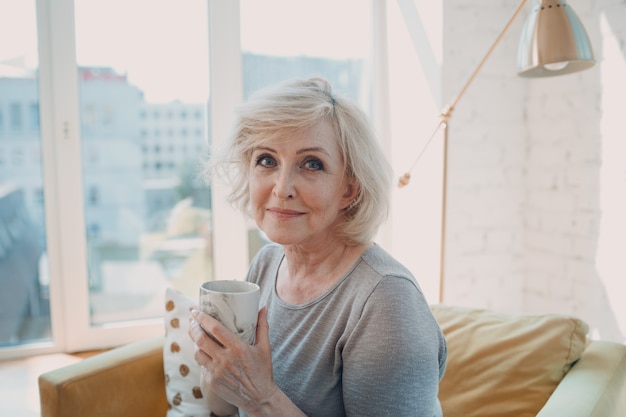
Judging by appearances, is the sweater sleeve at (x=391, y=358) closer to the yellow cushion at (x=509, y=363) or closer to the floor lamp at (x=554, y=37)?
the yellow cushion at (x=509, y=363)

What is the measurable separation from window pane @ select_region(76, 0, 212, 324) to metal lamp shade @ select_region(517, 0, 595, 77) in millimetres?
1701

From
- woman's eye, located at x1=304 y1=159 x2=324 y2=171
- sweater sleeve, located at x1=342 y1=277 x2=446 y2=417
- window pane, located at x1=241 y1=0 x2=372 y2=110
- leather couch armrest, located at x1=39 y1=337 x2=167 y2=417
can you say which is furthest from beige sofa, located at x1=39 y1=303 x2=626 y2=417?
window pane, located at x1=241 y1=0 x2=372 y2=110

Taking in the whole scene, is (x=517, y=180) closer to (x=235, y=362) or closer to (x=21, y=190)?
(x=235, y=362)

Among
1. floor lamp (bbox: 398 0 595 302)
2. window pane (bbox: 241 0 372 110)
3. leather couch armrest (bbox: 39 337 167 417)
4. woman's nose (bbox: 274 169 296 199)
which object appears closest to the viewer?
woman's nose (bbox: 274 169 296 199)

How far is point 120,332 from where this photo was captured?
2709 millimetres

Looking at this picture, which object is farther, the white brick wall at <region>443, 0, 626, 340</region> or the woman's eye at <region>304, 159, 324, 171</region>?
the white brick wall at <region>443, 0, 626, 340</region>

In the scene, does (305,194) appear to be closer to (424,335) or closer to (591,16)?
(424,335)


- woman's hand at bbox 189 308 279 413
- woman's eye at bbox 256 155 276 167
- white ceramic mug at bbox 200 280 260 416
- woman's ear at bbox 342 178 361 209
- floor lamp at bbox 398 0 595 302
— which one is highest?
floor lamp at bbox 398 0 595 302

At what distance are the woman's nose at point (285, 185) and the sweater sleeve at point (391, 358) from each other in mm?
247

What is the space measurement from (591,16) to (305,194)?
A: 6.22ft

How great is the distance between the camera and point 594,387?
114 cm

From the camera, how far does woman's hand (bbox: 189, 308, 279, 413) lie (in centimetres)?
93

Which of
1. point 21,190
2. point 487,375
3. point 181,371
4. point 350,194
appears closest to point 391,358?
point 350,194

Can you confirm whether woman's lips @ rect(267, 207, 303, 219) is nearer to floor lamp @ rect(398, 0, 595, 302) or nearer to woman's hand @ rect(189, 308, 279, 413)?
woman's hand @ rect(189, 308, 279, 413)
